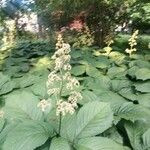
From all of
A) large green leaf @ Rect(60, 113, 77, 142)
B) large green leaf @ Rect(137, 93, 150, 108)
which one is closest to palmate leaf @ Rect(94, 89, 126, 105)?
large green leaf @ Rect(137, 93, 150, 108)

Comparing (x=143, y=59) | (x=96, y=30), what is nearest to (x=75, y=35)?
(x=96, y=30)

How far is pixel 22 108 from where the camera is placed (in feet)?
9.90

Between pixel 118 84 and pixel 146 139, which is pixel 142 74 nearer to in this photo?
pixel 118 84

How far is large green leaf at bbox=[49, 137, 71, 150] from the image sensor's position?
8.50 ft

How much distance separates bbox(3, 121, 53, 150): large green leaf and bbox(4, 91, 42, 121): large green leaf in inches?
7.7

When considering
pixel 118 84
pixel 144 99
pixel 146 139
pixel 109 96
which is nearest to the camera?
pixel 146 139

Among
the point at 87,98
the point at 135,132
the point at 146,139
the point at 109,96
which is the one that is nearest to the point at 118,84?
the point at 109,96

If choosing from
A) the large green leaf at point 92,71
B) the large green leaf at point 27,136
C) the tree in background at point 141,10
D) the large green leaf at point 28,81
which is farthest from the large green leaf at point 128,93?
the tree in background at point 141,10

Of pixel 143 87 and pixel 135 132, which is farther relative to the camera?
pixel 143 87

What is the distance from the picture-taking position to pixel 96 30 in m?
9.01

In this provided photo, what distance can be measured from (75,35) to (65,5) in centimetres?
72

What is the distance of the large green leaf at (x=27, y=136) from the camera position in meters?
2.55

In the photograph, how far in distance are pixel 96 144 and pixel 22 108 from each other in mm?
675

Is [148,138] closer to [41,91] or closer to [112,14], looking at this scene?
[41,91]
